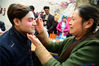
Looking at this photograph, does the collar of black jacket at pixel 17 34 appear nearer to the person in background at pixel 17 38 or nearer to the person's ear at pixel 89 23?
the person in background at pixel 17 38

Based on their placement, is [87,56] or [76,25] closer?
[87,56]

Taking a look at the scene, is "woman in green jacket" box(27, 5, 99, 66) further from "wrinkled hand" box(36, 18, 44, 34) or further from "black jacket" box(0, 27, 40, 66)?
"wrinkled hand" box(36, 18, 44, 34)

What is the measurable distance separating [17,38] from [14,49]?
0.12 metres

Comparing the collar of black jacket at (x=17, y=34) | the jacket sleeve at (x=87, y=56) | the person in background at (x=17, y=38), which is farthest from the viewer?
the collar of black jacket at (x=17, y=34)

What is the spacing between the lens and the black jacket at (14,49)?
111 centimetres

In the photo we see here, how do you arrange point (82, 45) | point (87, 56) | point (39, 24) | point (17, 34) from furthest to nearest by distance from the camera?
point (39, 24)
point (17, 34)
point (82, 45)
point (87, 56)

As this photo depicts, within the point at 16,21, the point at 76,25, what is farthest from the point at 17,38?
the point at 76,25

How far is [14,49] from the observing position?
1164 millimetres

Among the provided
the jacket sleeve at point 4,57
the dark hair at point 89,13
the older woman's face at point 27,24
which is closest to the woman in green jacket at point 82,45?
the dark hair at point 89,13

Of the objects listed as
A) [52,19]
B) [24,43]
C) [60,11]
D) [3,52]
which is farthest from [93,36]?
[60,11]

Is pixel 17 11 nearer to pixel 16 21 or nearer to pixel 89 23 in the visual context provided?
pixel 16 21

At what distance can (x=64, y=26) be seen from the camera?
4664 millimetres

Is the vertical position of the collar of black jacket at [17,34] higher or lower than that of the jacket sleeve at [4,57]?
higher

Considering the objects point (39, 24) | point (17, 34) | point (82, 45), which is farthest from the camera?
point (39, 24)
